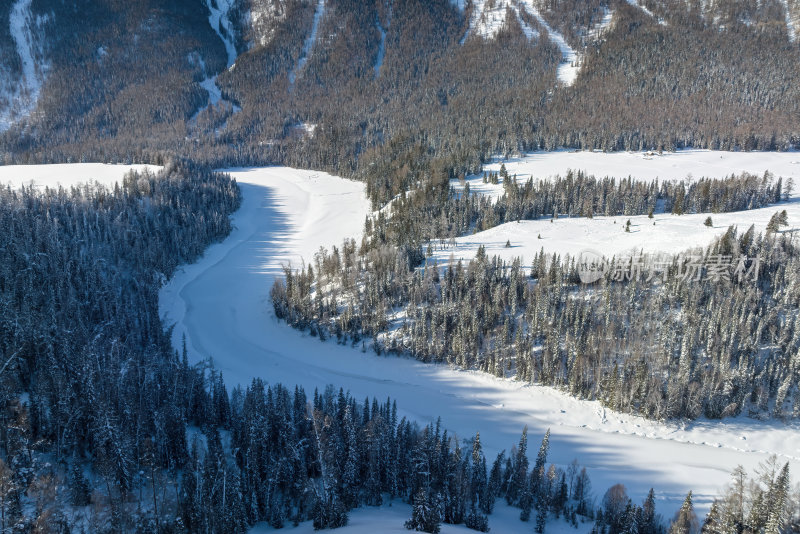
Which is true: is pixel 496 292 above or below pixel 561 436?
above

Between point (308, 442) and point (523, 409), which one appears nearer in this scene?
point (308, 442)

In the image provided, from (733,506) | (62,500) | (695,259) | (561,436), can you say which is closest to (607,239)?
(695,259)

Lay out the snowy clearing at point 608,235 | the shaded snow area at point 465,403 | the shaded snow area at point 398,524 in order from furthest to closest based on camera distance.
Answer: the snowy clearing at point 608,235 → the shaded snow area at point 465,403 → the shaded snow area at point 398,524

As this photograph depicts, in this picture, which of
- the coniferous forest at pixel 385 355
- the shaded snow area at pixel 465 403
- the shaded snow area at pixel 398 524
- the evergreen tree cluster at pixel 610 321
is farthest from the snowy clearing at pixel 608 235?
the shaded snow area at pixel 398 524

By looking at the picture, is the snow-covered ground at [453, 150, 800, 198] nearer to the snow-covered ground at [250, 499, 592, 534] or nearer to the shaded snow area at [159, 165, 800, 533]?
the shaded snow area at [159, 165, 800, 533]

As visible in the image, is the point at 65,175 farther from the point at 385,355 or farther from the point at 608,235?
the point at 608,235

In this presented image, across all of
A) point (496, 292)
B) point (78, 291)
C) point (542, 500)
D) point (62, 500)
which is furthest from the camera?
point (496, 292)

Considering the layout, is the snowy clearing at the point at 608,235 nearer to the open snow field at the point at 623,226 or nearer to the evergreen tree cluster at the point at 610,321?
the open snow field at the point at 623,226

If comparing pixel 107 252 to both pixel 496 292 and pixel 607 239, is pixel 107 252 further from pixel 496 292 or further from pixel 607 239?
pixel 607 239
